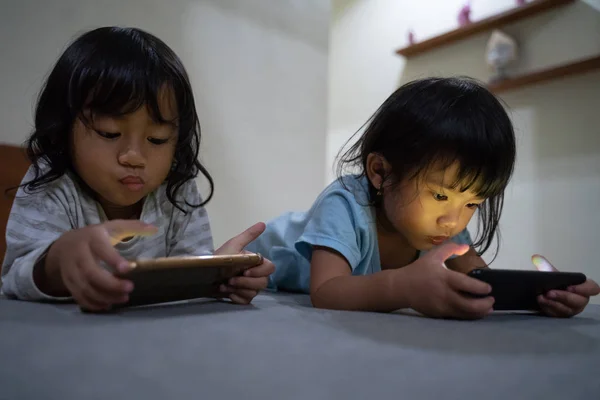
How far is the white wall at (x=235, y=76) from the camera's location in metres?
1.32

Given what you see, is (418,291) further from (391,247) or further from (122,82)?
(122,82)

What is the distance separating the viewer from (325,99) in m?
2.02

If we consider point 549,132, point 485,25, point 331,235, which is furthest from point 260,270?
point 485,25

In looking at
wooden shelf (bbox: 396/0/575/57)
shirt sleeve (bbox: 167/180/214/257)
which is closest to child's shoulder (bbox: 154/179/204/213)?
shirt sleeve (bbox: 167/180/214/257)

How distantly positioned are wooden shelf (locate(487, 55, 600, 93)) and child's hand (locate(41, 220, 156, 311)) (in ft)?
5.78

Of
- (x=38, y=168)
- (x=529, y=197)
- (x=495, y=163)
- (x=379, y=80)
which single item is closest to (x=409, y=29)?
(x=379, y=80)

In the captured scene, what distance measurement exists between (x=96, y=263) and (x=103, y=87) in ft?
1.02

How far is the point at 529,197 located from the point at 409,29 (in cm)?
107

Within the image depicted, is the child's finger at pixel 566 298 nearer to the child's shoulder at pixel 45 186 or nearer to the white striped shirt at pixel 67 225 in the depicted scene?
the white striped shirt at pixel 67 225

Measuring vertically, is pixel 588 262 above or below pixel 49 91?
below

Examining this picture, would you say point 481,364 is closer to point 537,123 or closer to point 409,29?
point 537,123

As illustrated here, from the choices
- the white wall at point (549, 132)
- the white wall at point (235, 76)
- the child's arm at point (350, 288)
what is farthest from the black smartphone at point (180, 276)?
the white wall at point (549, 132)

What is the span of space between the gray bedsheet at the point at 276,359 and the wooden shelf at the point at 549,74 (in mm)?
1542

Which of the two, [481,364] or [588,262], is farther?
[588,262]
